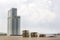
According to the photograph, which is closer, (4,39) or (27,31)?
(4,39)

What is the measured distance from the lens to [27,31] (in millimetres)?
11742

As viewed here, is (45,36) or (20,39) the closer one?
(20,39)

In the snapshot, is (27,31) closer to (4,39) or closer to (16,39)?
(16,39)

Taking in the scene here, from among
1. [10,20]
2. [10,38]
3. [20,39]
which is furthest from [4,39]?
[10,20]

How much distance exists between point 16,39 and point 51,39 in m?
2.79

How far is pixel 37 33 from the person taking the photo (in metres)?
11.9

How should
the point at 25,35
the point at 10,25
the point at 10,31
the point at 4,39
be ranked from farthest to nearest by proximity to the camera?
the point at 10,25 → the point at 10,31 → the point at 25,35 → the point at 4,39

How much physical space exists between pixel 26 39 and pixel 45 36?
1930 millimetres

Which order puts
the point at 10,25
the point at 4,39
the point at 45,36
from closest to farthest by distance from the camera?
the point at 4,39, the point at 45,36, the point at 10,25

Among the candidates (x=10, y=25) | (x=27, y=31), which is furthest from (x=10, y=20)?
(x=27, y=31)

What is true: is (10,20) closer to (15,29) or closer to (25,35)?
(15,29)

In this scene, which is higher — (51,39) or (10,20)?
(10,20)

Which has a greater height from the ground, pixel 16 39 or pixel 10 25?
pixel 10 25

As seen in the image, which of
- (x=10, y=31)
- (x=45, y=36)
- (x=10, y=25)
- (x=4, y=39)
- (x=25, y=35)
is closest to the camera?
(x=4, y=39)
